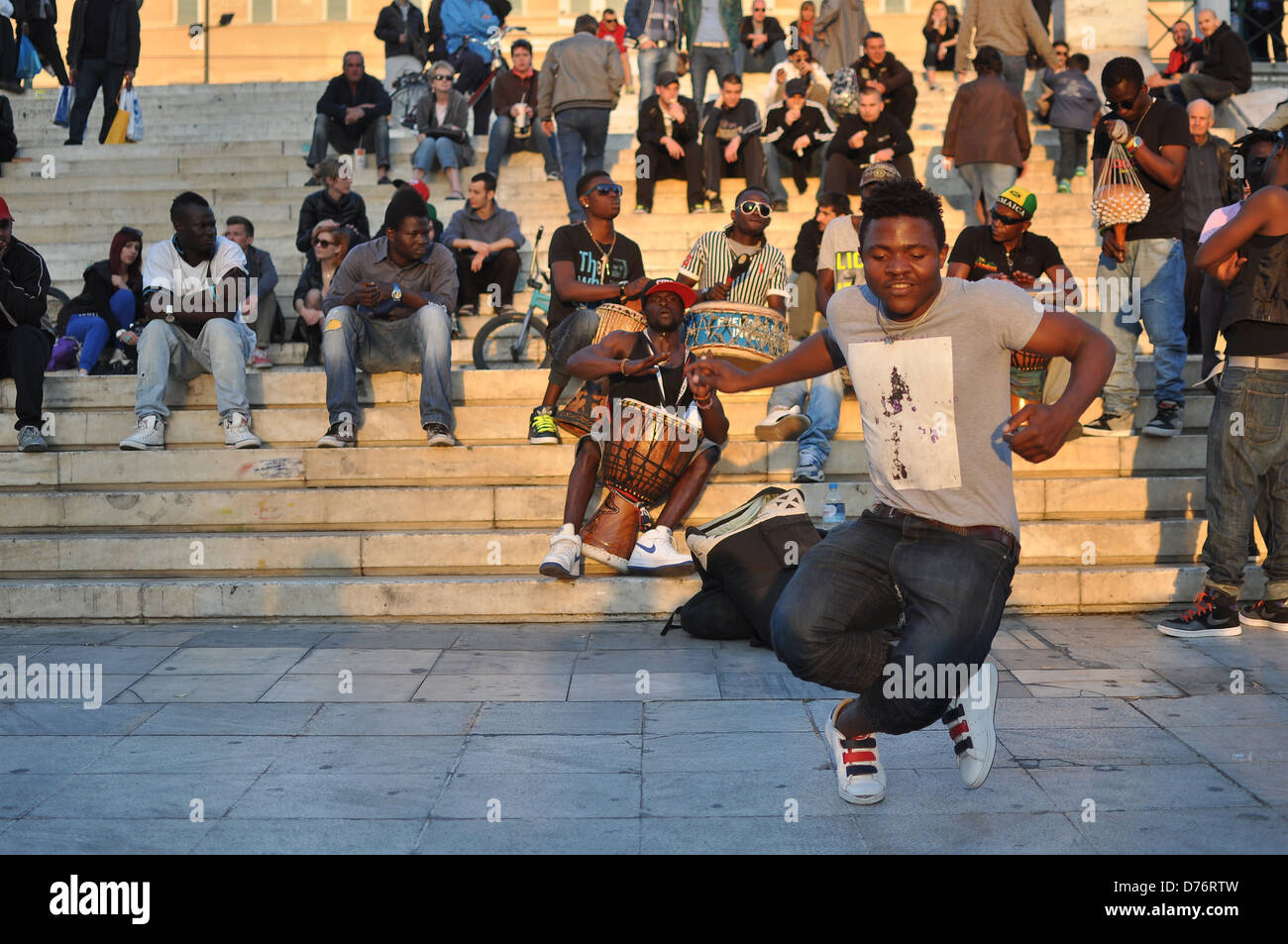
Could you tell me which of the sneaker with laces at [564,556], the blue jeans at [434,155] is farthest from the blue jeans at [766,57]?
the sneaker with laces at [564,556]

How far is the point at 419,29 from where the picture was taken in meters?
18.5

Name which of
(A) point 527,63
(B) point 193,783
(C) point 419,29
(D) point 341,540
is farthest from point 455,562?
(C) point 419,29

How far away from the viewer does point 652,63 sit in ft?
52.1

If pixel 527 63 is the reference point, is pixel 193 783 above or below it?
below

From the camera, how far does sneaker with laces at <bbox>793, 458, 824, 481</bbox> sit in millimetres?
8336

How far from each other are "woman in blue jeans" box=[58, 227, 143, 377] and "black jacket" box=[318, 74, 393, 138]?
441 centimetres

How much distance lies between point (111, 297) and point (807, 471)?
5.86 meters

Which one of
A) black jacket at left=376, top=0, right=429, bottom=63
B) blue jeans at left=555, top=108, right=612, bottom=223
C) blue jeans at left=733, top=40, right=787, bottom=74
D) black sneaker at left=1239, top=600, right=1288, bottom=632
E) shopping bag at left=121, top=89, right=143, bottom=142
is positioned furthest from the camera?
black jacket at left=376, top=0, right=429, bottom=63

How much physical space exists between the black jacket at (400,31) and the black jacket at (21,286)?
Result: 33.2 ft

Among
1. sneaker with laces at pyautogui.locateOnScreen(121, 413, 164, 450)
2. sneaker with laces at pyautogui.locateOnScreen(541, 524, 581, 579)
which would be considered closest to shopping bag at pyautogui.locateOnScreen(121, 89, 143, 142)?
sneaker with laces at pyautogui.locateOnScreen(121, 413, 164, 450)

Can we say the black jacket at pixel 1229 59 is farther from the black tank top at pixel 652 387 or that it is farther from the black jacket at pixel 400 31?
the black tank top at pixel 652 387

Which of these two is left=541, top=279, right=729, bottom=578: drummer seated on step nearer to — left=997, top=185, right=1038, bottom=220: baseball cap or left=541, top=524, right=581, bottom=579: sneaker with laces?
left=541, top=524, right=581, bottom=579: sneaker with laces

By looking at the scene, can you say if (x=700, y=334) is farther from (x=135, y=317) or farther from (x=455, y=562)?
(x=135, y=317)

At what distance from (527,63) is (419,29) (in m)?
4.55
